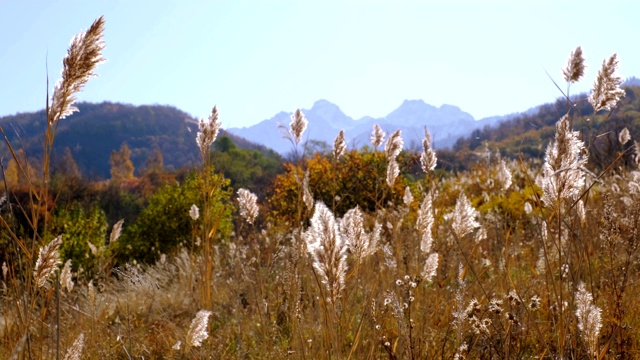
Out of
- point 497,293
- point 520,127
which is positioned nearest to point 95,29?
point 497,293

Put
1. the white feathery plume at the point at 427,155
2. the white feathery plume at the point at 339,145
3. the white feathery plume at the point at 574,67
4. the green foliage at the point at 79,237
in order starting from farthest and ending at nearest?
the green foliage at the point at 79,237 < the white feathery plume at the point at 339,145 < the white feathery plume at the point at 427,155 < the white feathery plume at the point at 574,67

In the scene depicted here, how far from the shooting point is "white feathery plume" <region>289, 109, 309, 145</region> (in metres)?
3.18

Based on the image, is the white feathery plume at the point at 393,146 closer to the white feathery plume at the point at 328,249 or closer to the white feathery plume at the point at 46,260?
the white feathery plume at the point at 328,249

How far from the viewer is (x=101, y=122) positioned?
536ft

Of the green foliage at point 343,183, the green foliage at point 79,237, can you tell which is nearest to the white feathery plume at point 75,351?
the green foliage at point 79,237

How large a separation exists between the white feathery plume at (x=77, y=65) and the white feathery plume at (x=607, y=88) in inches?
75.3

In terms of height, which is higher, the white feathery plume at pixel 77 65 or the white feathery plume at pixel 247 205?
the white feathery plume at pixel 77 65

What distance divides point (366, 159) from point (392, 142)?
917 centimetres

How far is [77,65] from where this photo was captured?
5.19 feet

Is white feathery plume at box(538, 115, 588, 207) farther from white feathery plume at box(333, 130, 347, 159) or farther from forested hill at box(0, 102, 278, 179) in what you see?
forested hill at box(0, 102, 278, 179)

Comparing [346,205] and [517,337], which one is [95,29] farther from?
[346,205]

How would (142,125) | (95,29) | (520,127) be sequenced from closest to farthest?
(95,29), (520,127), (142,125)

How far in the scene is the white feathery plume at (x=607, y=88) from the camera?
2.14 metres

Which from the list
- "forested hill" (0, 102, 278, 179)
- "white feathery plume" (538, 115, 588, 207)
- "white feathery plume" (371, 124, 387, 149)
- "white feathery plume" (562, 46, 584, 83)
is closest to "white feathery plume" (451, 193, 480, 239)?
"white feathery plume" (538, 115, 588, 207)
